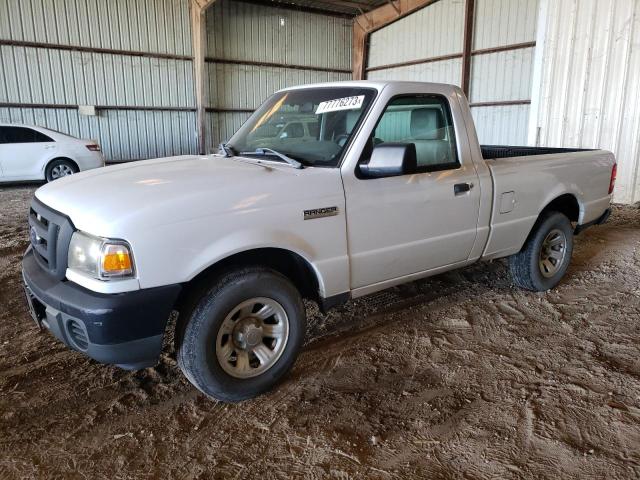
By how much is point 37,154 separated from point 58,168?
0.51 m

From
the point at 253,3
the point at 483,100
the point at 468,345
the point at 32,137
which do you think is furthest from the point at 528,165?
the point at 253,3

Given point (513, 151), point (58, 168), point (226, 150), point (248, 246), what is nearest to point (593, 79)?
point (513, 151)

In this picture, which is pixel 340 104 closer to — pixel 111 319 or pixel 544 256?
pixel 111 319

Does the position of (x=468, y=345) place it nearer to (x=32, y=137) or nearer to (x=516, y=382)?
(x=516, y=382)

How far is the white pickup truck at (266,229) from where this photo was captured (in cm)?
244

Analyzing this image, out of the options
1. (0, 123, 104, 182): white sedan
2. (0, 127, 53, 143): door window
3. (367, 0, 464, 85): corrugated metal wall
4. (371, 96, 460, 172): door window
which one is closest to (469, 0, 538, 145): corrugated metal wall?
(367, 0, 464, 85): corrugated metal wall

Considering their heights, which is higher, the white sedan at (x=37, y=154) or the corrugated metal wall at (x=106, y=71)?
the corrugated metal wall at (x=106, y=71)

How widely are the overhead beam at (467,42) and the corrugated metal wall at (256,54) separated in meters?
5.53

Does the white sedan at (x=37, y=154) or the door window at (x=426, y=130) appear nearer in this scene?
the door window at (x=426, y=130)

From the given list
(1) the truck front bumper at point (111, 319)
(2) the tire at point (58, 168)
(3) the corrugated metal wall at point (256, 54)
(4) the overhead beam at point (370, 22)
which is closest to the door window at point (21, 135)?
(2) the tire at point (58, 168)

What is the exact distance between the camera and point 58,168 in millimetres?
11477

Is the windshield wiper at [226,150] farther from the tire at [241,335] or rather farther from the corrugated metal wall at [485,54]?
the corrugated metal wall at [485,54]

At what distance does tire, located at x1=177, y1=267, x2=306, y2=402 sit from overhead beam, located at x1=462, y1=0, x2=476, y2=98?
14.0 m

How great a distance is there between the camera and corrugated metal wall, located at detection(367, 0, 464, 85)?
15430mm
